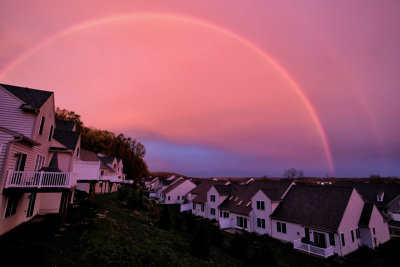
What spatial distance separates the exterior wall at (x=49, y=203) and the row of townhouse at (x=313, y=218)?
2506 centimetres

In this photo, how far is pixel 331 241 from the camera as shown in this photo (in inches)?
895

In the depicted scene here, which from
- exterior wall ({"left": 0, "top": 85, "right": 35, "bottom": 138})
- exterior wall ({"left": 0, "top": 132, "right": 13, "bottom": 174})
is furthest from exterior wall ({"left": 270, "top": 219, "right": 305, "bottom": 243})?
exterior wall ({"left": 0, "top": 85, "right": 35, "bottom": 138})

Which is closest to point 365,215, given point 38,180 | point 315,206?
point 315,206

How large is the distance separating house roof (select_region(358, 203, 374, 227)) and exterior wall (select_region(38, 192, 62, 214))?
3660cm

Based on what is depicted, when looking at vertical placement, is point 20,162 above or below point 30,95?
below

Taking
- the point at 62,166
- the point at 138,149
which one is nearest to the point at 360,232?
the point at 62,166

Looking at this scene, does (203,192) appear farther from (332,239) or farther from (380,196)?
(380,196)

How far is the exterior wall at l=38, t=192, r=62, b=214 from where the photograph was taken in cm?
2000

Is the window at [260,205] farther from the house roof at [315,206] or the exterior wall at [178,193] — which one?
the exterior wall at [178,193]

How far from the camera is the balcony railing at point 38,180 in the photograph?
42.3 ft

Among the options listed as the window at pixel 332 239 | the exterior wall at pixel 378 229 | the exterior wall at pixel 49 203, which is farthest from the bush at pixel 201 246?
the exterior wall at pixel 378 229

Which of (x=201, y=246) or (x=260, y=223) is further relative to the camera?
(x=260, y=223)

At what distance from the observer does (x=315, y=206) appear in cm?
2648

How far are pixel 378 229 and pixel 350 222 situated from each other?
6.25 m
